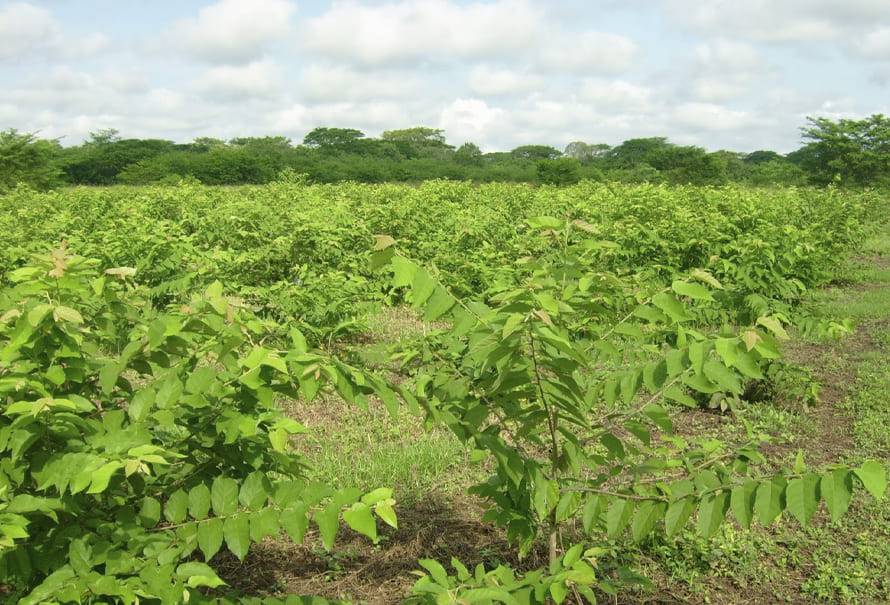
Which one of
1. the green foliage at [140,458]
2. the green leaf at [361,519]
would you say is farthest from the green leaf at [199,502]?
the green leaf at [361,519]

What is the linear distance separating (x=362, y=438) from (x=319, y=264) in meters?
3.14

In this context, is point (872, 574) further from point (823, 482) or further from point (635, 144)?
point (635, 144)

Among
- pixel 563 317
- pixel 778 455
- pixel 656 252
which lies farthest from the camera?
pixel 656 252

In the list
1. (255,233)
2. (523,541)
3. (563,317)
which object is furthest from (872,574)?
(255,233)

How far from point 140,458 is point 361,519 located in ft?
1.46

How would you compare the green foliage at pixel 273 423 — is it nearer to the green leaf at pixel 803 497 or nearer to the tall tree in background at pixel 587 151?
the green leaf at pixel 803 497

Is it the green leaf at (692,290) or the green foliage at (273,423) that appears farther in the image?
the green leaf at (692,290)

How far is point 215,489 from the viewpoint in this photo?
1.61 meters

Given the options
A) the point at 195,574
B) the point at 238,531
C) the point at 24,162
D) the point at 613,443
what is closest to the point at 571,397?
the point at 613,443

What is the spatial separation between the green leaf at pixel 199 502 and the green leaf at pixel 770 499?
1.27 metres

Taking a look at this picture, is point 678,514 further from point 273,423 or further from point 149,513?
point 149,513

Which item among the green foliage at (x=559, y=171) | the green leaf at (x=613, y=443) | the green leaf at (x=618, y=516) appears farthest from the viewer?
the green foliage at (x=559, y=171)

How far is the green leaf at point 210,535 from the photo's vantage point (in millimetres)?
1502

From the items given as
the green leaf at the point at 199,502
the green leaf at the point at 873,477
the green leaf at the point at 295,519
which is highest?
the green leaf at the point at 873,477
